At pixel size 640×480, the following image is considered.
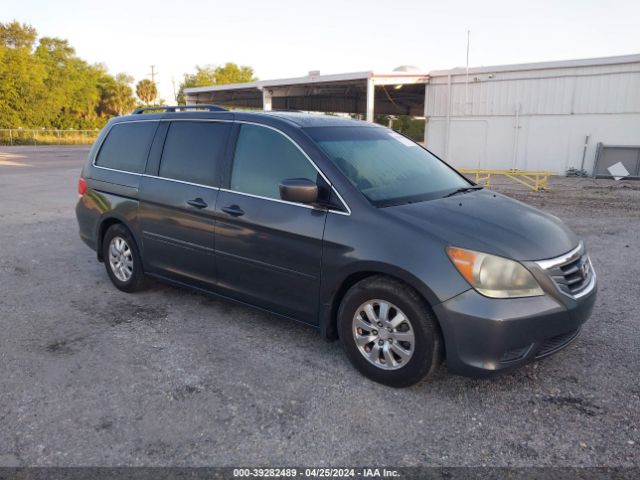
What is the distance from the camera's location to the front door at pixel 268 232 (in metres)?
3.65

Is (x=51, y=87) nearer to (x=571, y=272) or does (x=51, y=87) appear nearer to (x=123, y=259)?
(x=123, y=259)

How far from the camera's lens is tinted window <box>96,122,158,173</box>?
197 inches

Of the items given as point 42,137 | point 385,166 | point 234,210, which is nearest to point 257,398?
point 234,210

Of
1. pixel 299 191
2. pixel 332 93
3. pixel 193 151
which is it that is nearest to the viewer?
pixel 299 191

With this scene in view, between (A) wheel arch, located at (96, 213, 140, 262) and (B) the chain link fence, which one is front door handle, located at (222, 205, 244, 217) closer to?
(A) wheel arch, located at (96, 213, 140, 262)

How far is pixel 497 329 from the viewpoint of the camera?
9.68 ft

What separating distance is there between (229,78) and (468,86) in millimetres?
57710

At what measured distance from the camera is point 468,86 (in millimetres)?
21094

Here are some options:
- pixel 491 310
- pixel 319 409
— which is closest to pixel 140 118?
pixel 319 409

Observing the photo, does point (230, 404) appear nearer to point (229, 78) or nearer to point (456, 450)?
point (456, 450)

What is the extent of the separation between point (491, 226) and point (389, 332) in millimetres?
959

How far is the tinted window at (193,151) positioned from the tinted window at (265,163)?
24 cm

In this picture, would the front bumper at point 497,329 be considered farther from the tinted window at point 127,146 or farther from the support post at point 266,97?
the support post at point 266,97

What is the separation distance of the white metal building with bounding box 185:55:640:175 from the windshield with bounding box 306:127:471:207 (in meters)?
17.1
